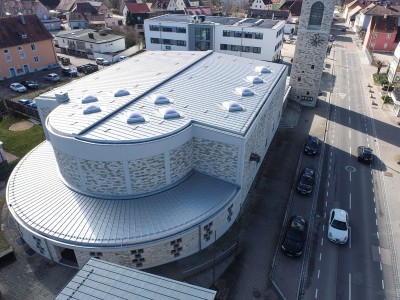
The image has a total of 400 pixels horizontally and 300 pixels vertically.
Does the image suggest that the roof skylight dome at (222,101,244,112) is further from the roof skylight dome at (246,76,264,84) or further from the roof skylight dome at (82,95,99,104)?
the roof skylight dome at (82,95,99,104)

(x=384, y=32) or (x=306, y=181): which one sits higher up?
(x=384, y=32)

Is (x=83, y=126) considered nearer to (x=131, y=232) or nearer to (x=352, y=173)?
(x=131, y=232)

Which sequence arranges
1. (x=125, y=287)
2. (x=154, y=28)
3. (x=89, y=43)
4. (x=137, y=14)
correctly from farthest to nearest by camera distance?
(x=137, y=14) < (x=154, y=28) < (x=89, y=43) < (x=125, y=287)

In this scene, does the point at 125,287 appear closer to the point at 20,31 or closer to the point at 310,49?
the point at 310,49

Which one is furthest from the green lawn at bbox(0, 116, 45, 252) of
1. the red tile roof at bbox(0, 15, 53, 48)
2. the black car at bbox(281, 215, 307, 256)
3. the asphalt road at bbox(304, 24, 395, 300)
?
the asphalt road at bbox(304, 24, 395, 300)

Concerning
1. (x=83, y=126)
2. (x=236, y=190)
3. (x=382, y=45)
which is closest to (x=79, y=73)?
(x=83, y=126)

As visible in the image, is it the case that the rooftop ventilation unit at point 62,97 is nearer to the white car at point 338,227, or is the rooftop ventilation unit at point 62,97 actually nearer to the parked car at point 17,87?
the white car at point 338,227

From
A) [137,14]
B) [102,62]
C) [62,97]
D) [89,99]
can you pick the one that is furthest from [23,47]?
Result: [137,14]
